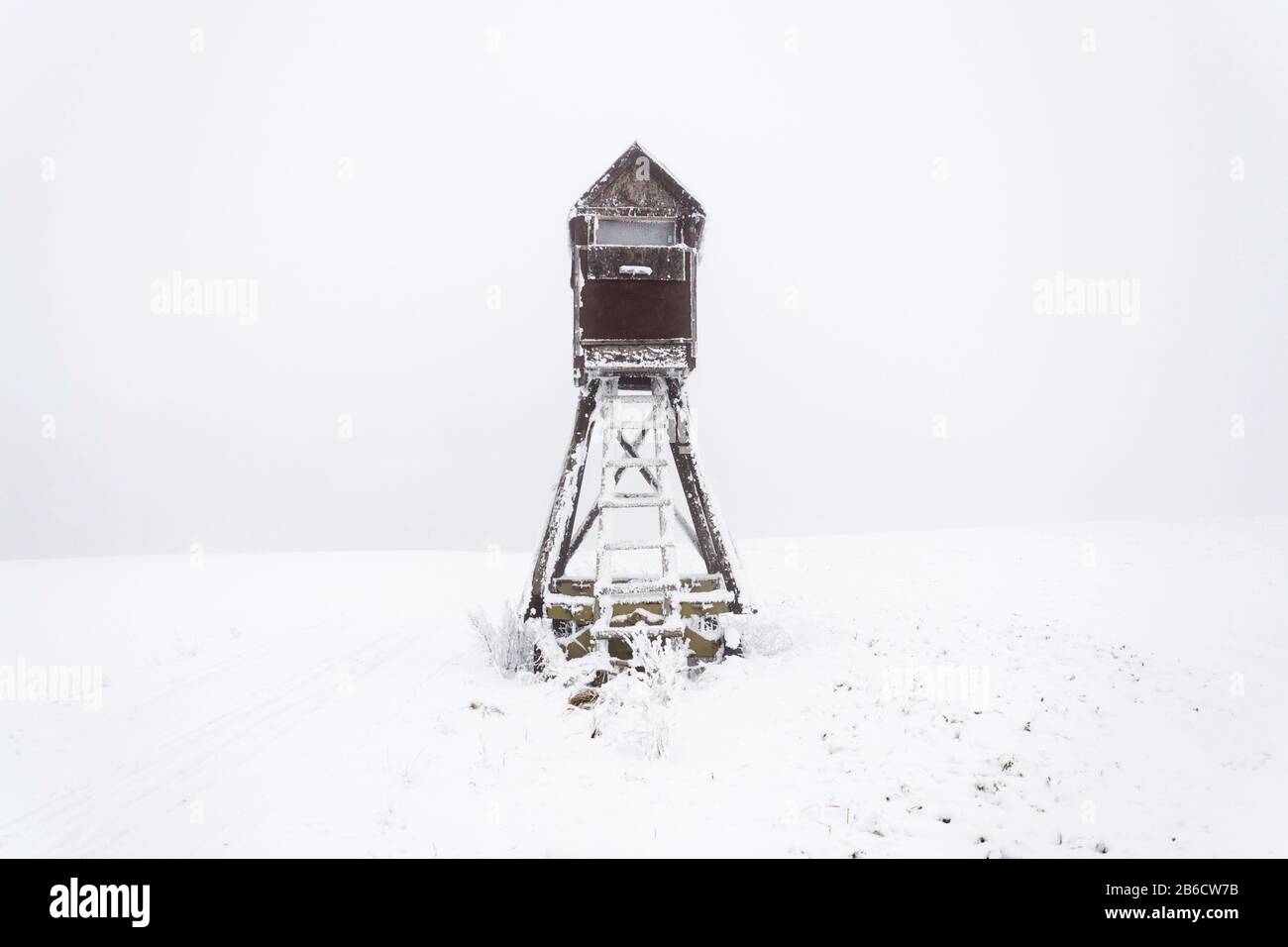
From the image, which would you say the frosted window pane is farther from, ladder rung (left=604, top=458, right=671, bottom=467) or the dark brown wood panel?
ladder rung (left=604, top=458, right=671, bottom=467)

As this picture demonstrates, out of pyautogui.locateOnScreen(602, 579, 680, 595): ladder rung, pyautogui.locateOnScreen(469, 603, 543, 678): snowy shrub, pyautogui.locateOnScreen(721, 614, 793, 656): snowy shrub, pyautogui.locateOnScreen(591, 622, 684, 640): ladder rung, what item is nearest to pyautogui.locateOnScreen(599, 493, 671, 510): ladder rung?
pyautogui.locateOnScreen(602, 579, 680, 595): ladder rung

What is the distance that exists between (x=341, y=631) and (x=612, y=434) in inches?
249

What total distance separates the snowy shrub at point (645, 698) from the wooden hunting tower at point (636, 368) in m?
0.75

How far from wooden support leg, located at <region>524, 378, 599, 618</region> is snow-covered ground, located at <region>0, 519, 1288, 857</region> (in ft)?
3.76

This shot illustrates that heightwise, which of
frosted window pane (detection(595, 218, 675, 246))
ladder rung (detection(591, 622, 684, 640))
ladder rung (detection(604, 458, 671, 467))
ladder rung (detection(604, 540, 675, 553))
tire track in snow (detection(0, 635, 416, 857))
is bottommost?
tire track in snow (detection(0, 635, 416, 857))

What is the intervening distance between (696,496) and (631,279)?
9.63 ft

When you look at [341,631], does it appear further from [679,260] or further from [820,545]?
[820,545]

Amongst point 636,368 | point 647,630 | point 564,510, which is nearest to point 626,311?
point 636,368

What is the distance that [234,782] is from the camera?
17.1ft

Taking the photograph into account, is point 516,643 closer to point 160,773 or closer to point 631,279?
point 160,773

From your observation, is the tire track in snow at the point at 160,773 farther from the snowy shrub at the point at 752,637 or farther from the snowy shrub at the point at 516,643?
the snowy shrub at the point at 752,637

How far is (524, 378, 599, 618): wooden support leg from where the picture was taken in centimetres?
814

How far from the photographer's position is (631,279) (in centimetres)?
816

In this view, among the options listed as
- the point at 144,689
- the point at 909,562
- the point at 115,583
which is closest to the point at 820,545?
the point at 909,562
